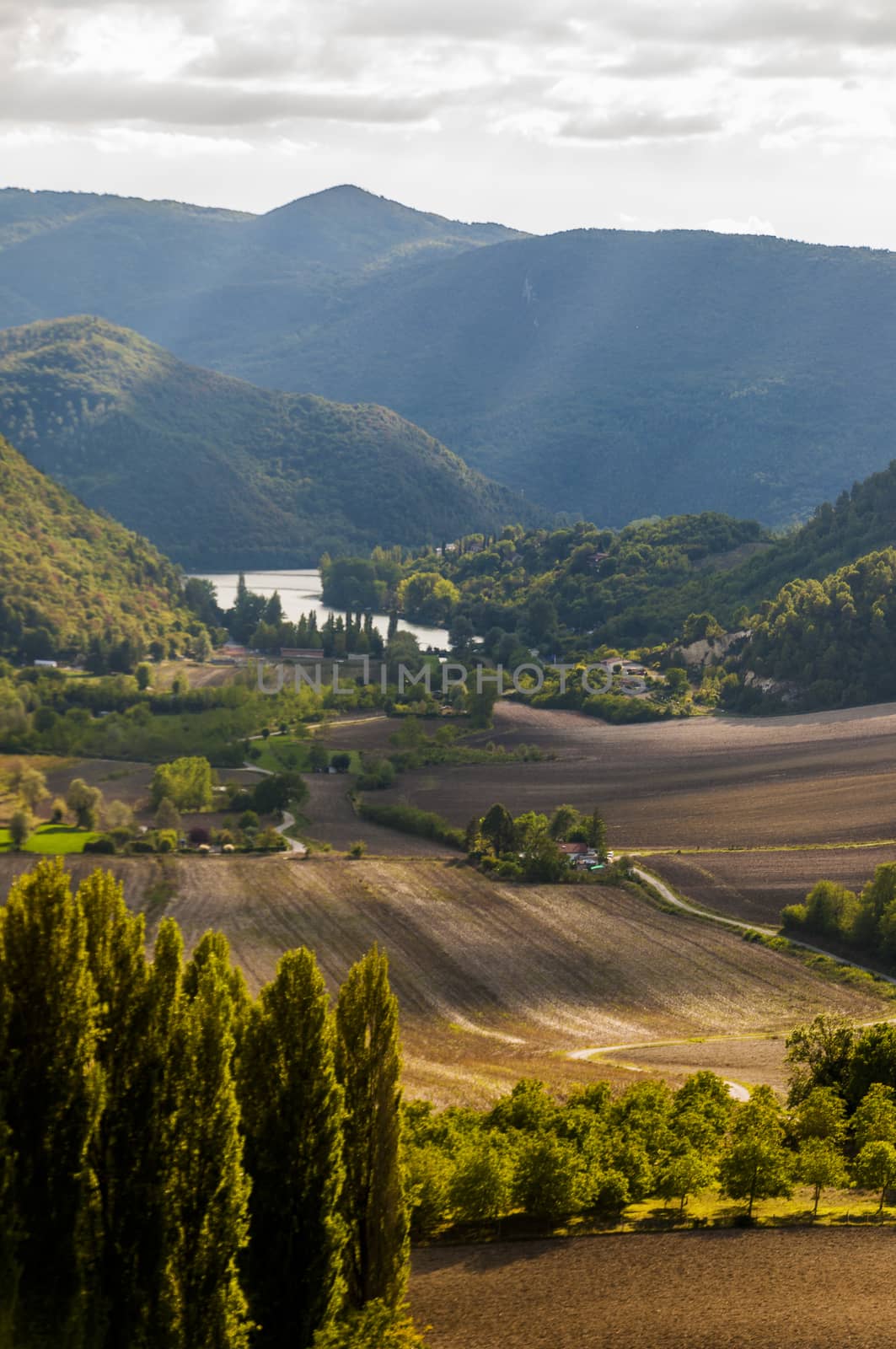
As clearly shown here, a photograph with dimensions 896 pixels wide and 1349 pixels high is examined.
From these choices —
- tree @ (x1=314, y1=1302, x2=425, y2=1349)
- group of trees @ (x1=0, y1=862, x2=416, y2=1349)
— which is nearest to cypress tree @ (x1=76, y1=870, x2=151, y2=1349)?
group of trees @ (x1=0, y1=862, x2=416, y2=1349)

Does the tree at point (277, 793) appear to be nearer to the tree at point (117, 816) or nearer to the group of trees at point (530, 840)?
the tree at point (117, 816)

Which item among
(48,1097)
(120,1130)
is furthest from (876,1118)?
(48,1097)

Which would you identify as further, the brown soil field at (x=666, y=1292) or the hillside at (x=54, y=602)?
the hillside at (x=54, y=602)

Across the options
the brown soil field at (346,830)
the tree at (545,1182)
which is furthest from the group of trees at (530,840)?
the tree at (545,1182)

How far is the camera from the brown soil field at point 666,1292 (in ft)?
111

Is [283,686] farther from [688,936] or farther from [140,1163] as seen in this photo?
[140,1163]

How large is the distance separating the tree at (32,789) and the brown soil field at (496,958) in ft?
46.9

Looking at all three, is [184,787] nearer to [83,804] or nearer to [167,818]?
[167,818]

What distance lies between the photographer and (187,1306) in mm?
26562

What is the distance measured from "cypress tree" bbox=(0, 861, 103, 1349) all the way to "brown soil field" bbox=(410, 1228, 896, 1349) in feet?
35.0

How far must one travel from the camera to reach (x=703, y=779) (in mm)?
122375

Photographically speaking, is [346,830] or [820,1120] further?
[346,830]

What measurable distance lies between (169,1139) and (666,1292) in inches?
577

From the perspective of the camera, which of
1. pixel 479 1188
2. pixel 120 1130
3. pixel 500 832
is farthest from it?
pixel 500 832
